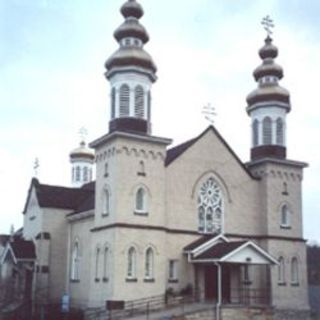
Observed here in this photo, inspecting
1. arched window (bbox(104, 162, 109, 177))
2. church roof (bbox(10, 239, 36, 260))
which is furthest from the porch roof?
church roof (bbox(10, 239, 36, 260))

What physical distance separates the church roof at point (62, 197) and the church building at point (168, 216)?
0.17m

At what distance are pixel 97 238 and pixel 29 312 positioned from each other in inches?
295

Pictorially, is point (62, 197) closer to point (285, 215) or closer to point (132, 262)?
point (132, 262)

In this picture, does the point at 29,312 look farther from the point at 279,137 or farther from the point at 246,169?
the point at 279,137

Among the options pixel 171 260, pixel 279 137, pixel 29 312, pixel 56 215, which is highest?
pixel 279 137

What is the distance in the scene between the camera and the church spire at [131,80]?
3722 cm

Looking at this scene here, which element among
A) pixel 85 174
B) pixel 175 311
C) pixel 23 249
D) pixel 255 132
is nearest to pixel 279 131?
pixel 255 132

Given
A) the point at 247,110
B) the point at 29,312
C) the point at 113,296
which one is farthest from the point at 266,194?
the point at 29,312

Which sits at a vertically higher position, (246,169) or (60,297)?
(246,169)

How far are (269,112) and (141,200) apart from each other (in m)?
11.1

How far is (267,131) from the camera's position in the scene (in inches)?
1679

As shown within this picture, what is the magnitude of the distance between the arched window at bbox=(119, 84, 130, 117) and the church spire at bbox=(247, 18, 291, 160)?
9475 mm

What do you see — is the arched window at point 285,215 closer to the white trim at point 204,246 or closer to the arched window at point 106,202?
the white trim at point 204,246

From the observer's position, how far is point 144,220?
3616cm
